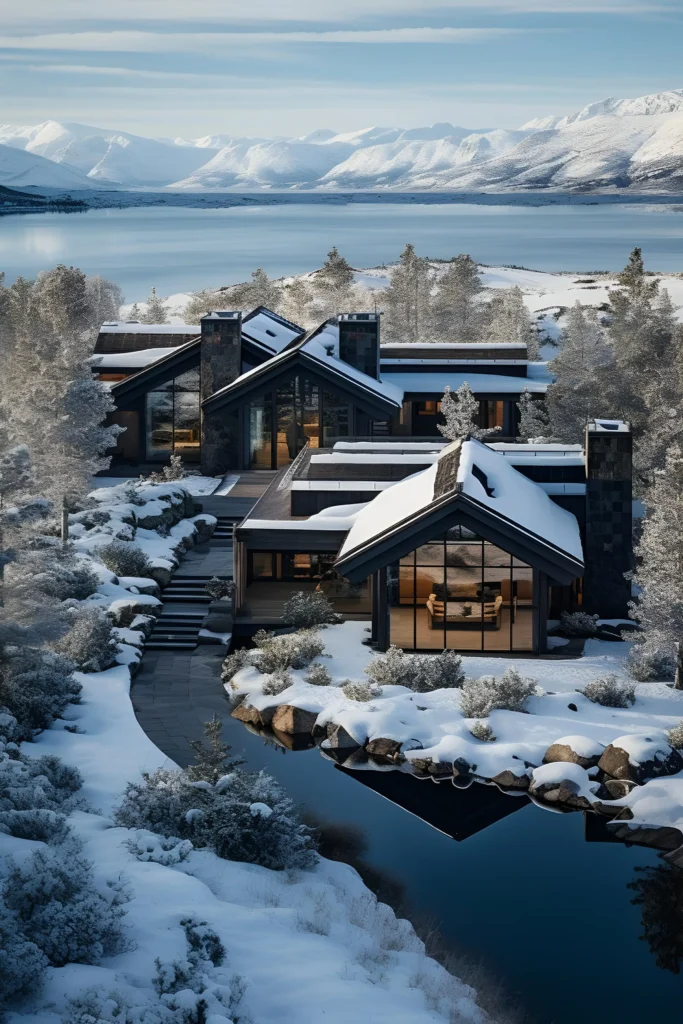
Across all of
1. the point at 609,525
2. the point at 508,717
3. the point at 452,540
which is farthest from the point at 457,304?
the point at 508,717

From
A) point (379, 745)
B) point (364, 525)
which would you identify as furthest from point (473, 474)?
point (379, 745)

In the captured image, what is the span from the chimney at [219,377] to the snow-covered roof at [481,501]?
15.4 meters

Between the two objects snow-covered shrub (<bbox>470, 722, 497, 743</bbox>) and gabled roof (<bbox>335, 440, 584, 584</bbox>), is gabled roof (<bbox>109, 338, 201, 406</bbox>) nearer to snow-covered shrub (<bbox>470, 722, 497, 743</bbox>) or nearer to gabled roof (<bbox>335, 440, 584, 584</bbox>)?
gabled roof (<bbox>335, 440, 584, 584</bbox>)

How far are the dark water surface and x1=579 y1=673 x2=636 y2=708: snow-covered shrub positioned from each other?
12.5ft

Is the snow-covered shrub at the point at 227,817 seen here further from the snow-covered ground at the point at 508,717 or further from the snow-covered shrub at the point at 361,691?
the snow-covered shrub at the point at 361,691

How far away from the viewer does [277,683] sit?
27.7 metres

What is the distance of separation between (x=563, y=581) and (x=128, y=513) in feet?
53.1

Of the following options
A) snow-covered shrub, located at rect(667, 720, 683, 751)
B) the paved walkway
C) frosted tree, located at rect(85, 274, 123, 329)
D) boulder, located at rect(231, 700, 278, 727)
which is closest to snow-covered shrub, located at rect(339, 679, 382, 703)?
boulder, located at rect(231, 700, 278, 727)

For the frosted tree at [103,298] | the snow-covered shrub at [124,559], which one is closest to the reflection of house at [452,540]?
the snow-covered shrub at [124,559]

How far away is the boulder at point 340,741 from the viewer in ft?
84.2

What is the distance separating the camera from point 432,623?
30.3 metres

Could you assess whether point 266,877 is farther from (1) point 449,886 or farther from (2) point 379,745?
(2) point 379,745

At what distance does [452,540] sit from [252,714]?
625cm

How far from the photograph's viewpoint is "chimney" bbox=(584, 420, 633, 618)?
3250 centimetres
